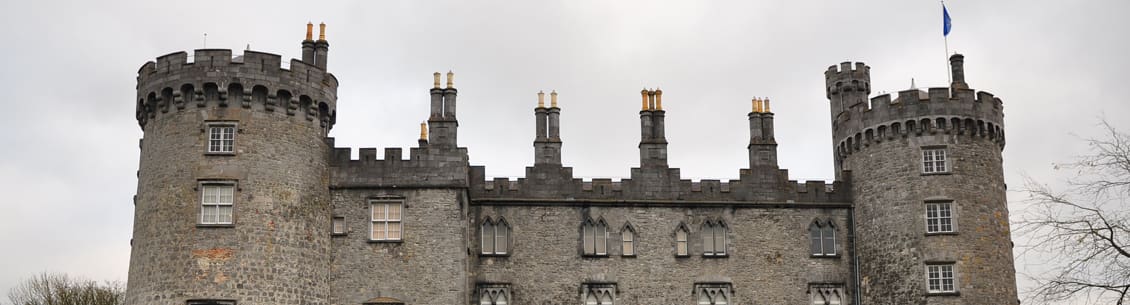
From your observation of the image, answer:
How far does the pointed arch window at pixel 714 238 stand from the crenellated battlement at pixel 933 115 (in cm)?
573

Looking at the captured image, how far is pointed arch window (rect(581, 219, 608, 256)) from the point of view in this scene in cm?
3994

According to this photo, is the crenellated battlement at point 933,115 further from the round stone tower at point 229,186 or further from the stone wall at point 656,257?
the round stone tower at point 229,186

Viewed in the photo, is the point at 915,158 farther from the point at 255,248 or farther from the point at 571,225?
the point at 255,248

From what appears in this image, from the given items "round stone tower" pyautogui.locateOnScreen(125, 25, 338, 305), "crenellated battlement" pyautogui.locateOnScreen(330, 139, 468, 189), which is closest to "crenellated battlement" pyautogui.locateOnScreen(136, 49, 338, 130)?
"round stone tower" pyautogui.locateOnScreen(125, 25, 338, 305)

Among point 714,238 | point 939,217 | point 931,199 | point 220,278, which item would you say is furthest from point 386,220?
point 939,217

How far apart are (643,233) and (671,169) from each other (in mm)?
2468

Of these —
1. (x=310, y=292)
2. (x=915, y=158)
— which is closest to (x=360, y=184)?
(x=310, y=292)

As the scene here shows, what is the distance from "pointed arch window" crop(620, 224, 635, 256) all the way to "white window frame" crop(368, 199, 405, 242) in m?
7.39

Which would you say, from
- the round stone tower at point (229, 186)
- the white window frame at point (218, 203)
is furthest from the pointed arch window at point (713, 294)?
the white window frame at point (218, 203)

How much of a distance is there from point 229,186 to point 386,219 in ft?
16.5

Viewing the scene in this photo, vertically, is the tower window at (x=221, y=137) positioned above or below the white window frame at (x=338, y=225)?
above

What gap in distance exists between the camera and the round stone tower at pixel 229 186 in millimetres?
35219

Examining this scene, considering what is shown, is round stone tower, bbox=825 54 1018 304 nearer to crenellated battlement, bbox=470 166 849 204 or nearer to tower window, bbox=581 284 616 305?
crenellated battlement, bbox=470 166 849 204

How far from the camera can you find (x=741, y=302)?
39750 millimetres
